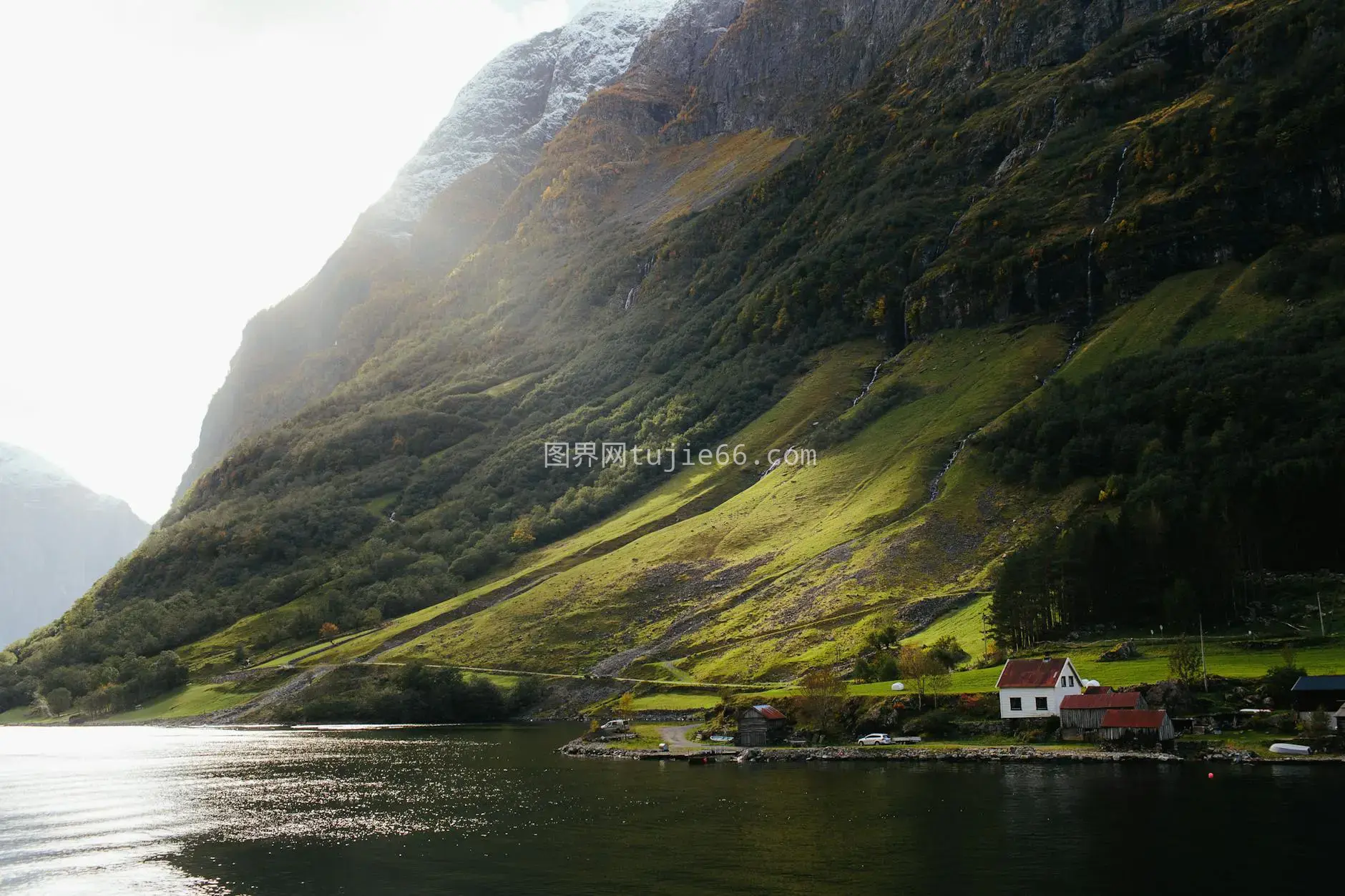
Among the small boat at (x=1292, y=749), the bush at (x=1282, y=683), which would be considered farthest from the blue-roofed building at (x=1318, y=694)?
the small boat at (x=1292, y=749)

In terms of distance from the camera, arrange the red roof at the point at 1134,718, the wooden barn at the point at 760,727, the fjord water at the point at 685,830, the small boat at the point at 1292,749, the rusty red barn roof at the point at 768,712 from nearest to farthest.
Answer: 1. the fjord water at the point at 685,830
2. the small boat at the point at 1292,749
3. the red roof at the point at 1134,718
4. the wooden barn at the point at 760,727
5. the rusty red barn roof at the point at 768,712

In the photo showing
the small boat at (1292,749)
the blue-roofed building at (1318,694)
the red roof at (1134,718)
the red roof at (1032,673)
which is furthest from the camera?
the red roof at (1032,673)

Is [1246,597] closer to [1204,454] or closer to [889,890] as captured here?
[1204,454]

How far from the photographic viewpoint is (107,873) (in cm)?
6322

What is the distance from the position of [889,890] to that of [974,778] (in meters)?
34.7

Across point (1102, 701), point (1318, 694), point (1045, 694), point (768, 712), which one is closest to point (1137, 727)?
point (1102, 701)

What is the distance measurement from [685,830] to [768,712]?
46808 mm

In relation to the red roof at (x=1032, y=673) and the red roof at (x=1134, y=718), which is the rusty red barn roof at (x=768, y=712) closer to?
the red roof at (x=1032, y=673)

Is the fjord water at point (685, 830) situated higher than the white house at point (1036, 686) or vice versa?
the white house at point (1036, 686)

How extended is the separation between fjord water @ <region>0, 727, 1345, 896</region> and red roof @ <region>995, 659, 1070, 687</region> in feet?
34.9

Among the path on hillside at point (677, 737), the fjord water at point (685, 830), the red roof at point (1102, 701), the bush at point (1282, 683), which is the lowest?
the path on hillside at point (677, 737)

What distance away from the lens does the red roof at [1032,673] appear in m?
96.2

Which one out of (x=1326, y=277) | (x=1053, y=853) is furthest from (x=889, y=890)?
(x=1326, y=277)

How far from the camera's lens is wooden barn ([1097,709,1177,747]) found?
8806cm
